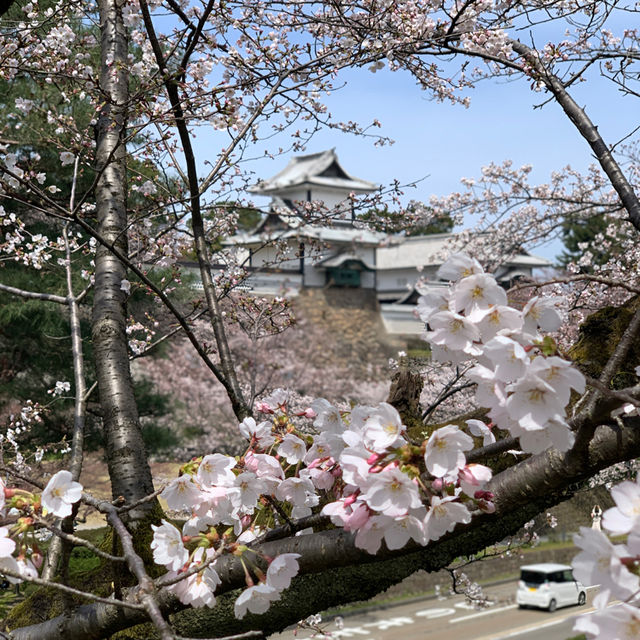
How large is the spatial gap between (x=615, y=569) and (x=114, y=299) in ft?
9.24

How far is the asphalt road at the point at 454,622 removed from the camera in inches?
574

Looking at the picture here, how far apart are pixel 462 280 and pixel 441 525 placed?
523mm

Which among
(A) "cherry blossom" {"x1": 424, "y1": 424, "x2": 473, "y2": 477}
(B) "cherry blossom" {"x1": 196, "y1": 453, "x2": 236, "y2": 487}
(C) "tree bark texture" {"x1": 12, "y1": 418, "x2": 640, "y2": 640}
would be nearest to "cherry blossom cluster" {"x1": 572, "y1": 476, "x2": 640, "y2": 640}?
(A) "cherry blossom" {"x1": 424, "y1": 424, "x2": 473, "y2": 477}

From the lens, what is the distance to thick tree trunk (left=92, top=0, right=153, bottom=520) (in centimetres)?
299

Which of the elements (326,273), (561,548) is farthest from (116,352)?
(326,273)

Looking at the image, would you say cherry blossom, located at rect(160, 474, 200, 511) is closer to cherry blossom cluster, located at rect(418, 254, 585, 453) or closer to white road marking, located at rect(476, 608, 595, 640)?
cherry blossom cluster, located at rect(418, 254, 585, 453)

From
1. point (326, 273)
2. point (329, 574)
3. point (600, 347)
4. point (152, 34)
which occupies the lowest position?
point (329, 574)

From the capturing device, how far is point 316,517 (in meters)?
1.80

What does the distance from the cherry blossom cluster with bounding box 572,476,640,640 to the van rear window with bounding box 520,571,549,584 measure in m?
18.4

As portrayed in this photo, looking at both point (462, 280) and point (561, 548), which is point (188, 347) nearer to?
point (561, 548)

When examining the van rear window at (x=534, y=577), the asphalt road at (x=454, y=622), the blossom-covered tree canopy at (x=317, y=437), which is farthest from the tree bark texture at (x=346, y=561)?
the van rear window at (x=534, y=577)

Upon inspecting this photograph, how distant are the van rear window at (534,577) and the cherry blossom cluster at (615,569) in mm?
18365

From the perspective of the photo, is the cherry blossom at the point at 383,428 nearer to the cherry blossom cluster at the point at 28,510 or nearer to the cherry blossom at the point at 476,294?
the cherry blossom at the point at 476,294

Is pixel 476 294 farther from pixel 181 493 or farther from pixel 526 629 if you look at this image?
pixel 526 629
